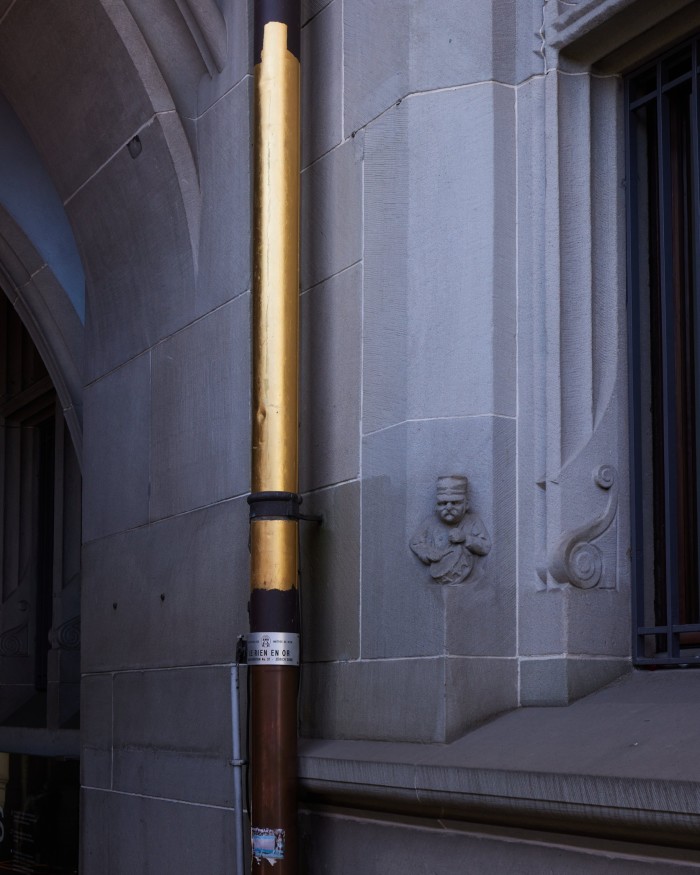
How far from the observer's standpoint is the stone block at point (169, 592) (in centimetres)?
497

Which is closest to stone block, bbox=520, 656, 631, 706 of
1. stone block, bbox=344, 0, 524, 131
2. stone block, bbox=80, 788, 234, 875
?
stone block, bbox=80, 788, 234, 875

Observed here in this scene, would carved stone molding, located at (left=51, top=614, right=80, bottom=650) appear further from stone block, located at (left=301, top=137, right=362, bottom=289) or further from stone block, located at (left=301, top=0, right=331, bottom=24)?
stone block, located at (left=301, top=0, right=331, bottom=24)

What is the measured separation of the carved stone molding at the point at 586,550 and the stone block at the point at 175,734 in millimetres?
1569

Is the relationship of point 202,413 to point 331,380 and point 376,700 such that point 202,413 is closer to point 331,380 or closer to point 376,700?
point 331,380

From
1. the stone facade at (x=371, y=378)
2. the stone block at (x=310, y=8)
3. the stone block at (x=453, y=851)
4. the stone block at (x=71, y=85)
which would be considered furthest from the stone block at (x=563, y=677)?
the stone block at (x=71, y=85)

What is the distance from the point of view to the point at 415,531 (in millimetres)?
4043

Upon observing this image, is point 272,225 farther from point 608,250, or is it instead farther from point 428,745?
point 428,745

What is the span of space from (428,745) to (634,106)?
6.46 ft

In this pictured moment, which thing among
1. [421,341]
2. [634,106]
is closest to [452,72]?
[634,106]

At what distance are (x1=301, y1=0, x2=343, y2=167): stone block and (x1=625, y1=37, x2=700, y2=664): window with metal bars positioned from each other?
1060 millimetres

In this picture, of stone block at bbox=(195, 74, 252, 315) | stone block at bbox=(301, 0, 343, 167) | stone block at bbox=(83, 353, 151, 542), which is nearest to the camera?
stone block at bbox=(301, 0, 343, 167)

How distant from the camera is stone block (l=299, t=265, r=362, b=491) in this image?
4.48m

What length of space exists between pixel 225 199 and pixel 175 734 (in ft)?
6.71

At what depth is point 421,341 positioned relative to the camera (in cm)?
417
